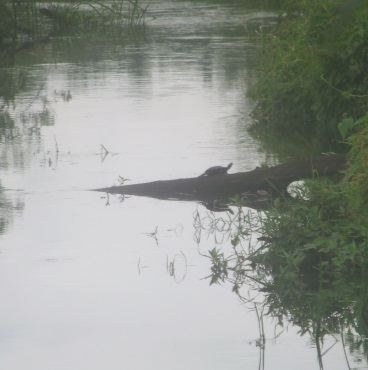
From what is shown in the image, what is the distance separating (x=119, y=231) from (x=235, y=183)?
1302mm

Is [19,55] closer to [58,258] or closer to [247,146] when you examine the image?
[247,146]

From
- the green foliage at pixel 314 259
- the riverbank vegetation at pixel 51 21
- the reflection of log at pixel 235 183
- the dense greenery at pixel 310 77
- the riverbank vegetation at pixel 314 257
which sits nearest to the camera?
the riverbank vegetation at pixel 314 257

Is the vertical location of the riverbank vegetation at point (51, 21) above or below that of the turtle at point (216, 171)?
below

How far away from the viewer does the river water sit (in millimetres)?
5129

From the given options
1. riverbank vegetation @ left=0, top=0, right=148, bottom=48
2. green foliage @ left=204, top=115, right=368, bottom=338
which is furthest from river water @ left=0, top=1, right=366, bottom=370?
riverbank vegetation @ left=0, top=0, right=148, bottom=48

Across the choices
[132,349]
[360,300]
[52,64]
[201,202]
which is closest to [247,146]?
[201,202]

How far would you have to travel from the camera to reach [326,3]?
1134 centimetres

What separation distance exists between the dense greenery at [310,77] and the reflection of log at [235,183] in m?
2.11

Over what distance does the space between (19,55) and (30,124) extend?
7235 mm

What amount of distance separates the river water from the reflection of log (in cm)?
17

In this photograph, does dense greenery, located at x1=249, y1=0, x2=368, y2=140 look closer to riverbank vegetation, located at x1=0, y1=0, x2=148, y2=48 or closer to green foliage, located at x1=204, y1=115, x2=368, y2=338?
green foliage, located at x1=204, y1=115, x2=368, y2=338

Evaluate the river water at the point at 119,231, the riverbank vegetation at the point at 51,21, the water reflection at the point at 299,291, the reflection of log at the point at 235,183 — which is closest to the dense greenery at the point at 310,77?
the river water at the point at 119,231

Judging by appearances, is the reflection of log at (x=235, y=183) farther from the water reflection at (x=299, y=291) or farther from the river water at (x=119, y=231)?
the water reflection at (x=299, y=291)

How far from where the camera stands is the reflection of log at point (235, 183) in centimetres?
836
